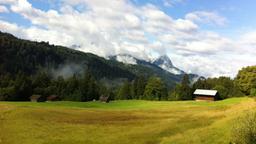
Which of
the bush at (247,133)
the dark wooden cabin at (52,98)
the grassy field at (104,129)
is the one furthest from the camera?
the dark wooden cabin at (52,98)

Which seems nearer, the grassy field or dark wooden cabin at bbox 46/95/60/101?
the grassy field

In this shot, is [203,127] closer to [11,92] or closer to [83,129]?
[83,129]

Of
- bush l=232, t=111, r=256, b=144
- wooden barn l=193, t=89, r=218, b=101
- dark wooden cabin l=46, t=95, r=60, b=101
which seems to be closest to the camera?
bush l=232, t=111, r=256, b=144

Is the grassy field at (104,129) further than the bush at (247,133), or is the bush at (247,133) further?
the grassy field at (104,129)

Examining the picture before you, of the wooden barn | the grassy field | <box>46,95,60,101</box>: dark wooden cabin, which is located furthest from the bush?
<box>46,95,60,101</box>: dark wooden cabin

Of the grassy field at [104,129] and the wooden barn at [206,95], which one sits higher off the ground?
the wooden barn at [206,95]

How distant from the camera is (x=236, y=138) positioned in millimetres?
43250

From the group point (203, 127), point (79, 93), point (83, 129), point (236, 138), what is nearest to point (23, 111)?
point (83, 129)

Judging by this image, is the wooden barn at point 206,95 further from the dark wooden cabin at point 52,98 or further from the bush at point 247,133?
the bush at point 247,133

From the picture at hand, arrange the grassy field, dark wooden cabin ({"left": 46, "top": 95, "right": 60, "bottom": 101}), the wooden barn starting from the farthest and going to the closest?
dark wooden cabin ({"left": 46, "top": 95, "right": 60, "bottom": 101}) < the wooden barn < the grassy field

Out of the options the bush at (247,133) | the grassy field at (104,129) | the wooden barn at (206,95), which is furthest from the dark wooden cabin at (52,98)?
the bush at (247,133)

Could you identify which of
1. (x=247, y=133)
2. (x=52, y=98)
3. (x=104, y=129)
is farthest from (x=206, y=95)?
(x=247, y=133)

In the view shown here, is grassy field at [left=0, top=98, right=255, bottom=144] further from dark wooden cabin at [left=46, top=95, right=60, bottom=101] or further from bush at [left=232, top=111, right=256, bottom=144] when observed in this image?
dark wooden cabin at [left=46, top=95, right=60, bottom=101]

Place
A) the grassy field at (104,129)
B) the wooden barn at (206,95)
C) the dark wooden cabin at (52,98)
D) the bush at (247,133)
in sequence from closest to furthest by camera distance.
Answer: the bush at (247,133) → the grassy field at (104,129) → the wooden barn at (206,95) → the dark wooden cabin at (52,98)
